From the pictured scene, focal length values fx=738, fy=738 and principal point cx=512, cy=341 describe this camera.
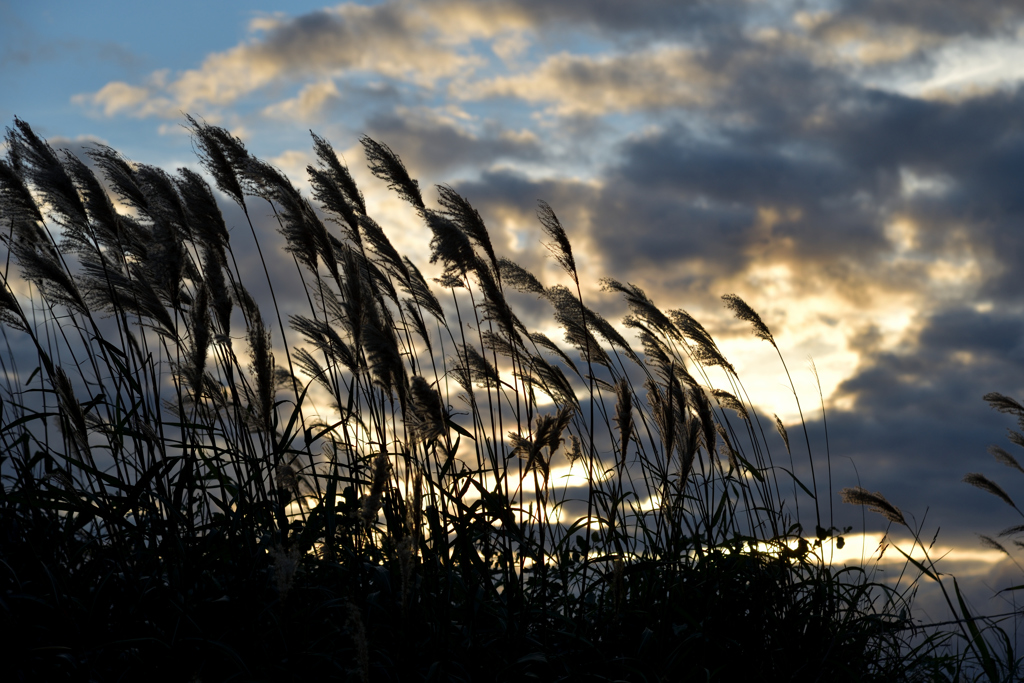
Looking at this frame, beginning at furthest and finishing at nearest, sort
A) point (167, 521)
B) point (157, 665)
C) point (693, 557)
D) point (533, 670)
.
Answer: point (693, 557), point (167, 521), point (533, 670), point (157, 665)

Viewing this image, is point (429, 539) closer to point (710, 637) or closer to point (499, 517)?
point (499, 517)

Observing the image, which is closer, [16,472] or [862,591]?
[16,472]

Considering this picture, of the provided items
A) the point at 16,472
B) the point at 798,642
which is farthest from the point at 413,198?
the point at 798,642

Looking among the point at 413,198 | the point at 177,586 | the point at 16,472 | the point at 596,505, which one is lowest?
the point at 177,586

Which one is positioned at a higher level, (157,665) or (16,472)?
(16,472)

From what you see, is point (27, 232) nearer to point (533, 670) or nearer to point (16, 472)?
point (16, 472)

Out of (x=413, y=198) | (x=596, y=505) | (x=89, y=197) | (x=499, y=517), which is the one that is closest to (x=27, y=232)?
(x=89, y=197)

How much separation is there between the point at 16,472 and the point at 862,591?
13.1 ft

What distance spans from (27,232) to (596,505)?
2.96 metres

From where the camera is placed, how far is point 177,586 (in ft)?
8.52

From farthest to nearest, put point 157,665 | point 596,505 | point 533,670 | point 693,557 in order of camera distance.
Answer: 1. point 693,557
2. point 596,505
3. point 533,670
4. point 157,665

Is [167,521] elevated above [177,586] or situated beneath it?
elevated above

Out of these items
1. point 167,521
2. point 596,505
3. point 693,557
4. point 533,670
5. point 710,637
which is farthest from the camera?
point 693,557

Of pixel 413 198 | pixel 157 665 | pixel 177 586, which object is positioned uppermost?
pixel 413 198
